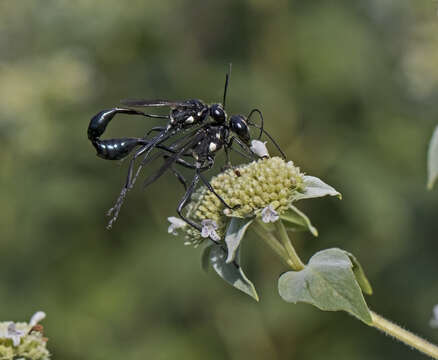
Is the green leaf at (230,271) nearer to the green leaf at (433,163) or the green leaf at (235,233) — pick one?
the green leaf at (235,233)

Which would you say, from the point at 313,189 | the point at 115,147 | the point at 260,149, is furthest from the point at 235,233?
the point at 115,147

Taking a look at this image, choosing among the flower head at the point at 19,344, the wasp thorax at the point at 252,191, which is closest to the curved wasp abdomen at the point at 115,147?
the wasp thorax at the point at 252,191

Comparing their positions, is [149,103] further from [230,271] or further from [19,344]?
[19,344]

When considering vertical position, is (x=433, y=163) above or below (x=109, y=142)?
above

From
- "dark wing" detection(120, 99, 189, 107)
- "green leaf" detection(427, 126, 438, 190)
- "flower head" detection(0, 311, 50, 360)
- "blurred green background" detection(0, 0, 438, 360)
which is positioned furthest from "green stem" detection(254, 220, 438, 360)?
"blurred green background" detection(0, 0, 438, 360)

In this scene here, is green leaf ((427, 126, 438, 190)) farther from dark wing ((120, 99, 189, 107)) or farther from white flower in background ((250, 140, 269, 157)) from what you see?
dark wing ((120, 99, 189, 107))

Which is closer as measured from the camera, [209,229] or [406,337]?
[406,337]


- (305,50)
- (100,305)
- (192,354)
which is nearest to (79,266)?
(100,305)
